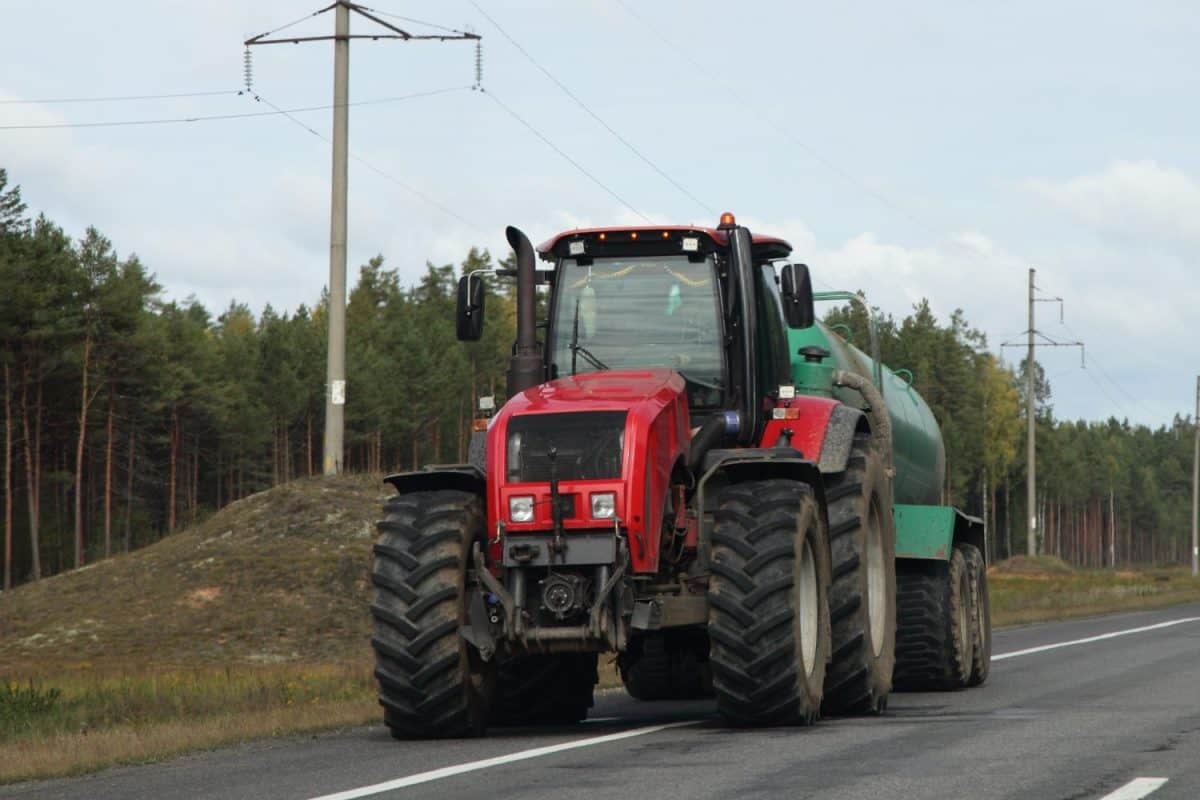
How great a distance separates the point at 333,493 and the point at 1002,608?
18.6m

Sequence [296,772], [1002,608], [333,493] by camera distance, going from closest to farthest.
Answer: [296,772]
[333,493]
[1002,608]

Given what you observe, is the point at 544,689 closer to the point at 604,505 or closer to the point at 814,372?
the point at 604,505

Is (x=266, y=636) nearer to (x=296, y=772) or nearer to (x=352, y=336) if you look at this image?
(x=296, y=772)

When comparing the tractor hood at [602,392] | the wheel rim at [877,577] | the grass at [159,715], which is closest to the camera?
the grass at [159,715]

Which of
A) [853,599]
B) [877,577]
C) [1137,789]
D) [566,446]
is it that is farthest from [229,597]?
[1137,789]

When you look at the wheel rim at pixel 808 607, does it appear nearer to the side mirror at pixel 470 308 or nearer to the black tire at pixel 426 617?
the black tire at pixel 426 617

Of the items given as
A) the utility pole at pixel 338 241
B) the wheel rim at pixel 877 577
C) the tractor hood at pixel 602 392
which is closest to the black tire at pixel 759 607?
the tractor hood at pixel 602 392

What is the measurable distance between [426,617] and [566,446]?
146 centimetres

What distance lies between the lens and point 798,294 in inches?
541

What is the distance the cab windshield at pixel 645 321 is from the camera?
13.6 metres

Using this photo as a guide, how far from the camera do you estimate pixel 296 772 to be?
10.2 metres

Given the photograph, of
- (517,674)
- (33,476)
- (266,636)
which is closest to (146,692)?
(517,674)

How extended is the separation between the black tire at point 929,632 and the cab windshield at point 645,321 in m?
5.78

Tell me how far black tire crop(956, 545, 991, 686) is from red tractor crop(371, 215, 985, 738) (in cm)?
441
